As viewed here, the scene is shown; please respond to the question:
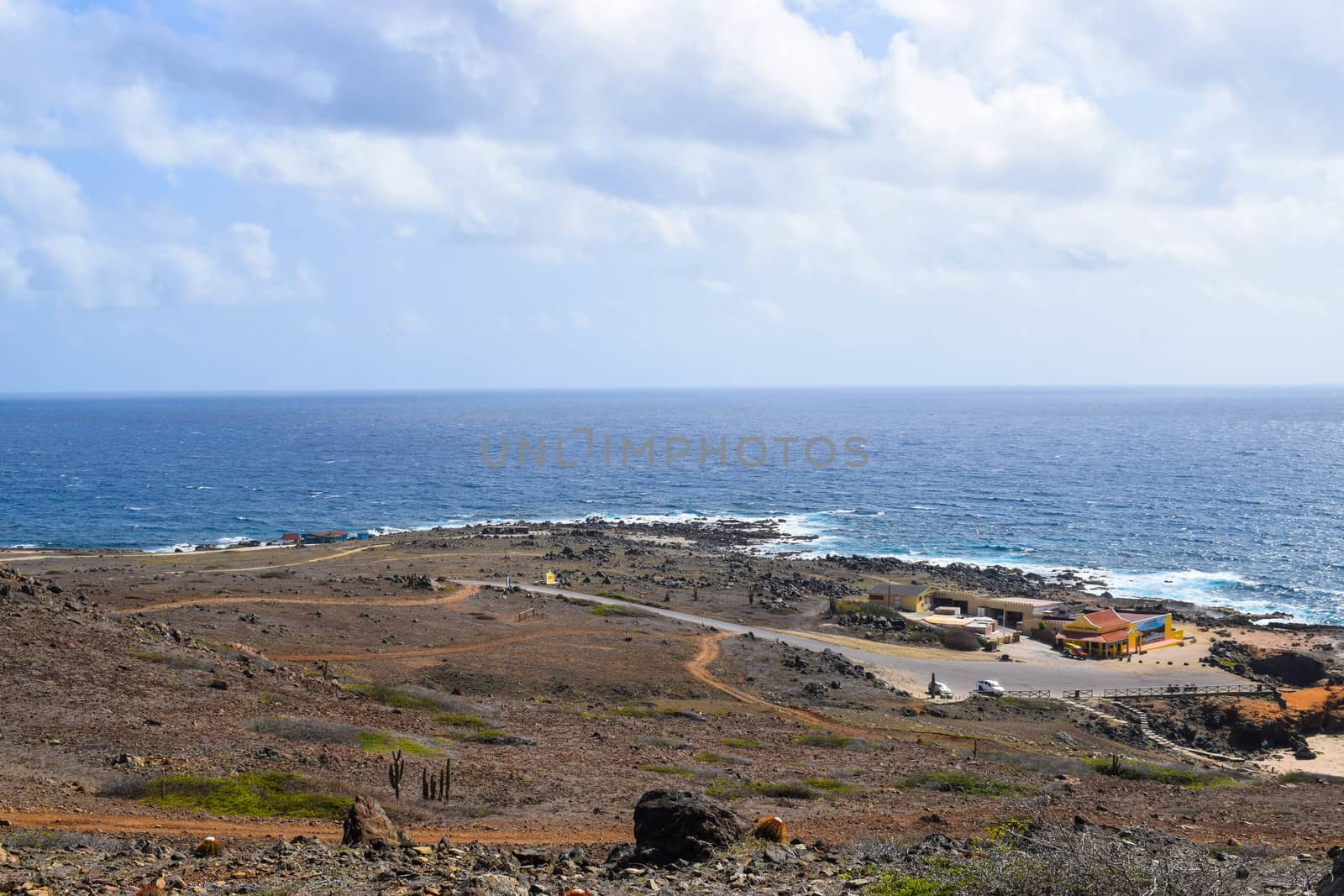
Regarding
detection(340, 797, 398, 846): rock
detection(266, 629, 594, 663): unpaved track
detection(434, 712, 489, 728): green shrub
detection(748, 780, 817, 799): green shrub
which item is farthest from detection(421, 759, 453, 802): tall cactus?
detection(266, 629, 594, 663): unpaved track

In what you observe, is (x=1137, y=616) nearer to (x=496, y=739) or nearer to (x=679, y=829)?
(x=496, y=739)

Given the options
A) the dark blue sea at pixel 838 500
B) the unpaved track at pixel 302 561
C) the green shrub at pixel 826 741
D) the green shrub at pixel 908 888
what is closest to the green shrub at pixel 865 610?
the dark blue sea at pixel 838 500

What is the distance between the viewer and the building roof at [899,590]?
7362 cm

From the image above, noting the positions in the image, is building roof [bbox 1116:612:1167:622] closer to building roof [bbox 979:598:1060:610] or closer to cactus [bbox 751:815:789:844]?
building roof [bbox 979:598:1060:610]

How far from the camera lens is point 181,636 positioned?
36344mm

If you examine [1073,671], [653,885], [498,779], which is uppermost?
[653,885]

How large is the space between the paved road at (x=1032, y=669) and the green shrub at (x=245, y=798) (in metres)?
37.1

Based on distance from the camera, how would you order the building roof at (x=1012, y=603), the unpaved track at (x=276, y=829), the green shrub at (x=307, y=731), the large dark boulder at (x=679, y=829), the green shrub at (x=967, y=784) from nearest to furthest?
1. the large dark boulder at (x=679, y=829)
2. the unpaved track at (x=276, y=829)
3. the green shrub at (x=307, y=731)
4. the green shrub at (x=967, y=784)
5. the building roof at (x=1012, y=603)

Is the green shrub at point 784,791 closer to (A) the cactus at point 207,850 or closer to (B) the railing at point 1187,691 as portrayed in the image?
(A) the cactus at point 207,850

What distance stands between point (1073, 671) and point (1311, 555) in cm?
5636

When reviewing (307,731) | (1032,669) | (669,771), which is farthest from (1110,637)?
(307,731)

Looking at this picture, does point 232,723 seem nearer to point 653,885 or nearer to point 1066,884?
point 653,885

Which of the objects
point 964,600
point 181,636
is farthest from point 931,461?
point 181,636

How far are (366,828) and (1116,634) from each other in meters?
56.5
